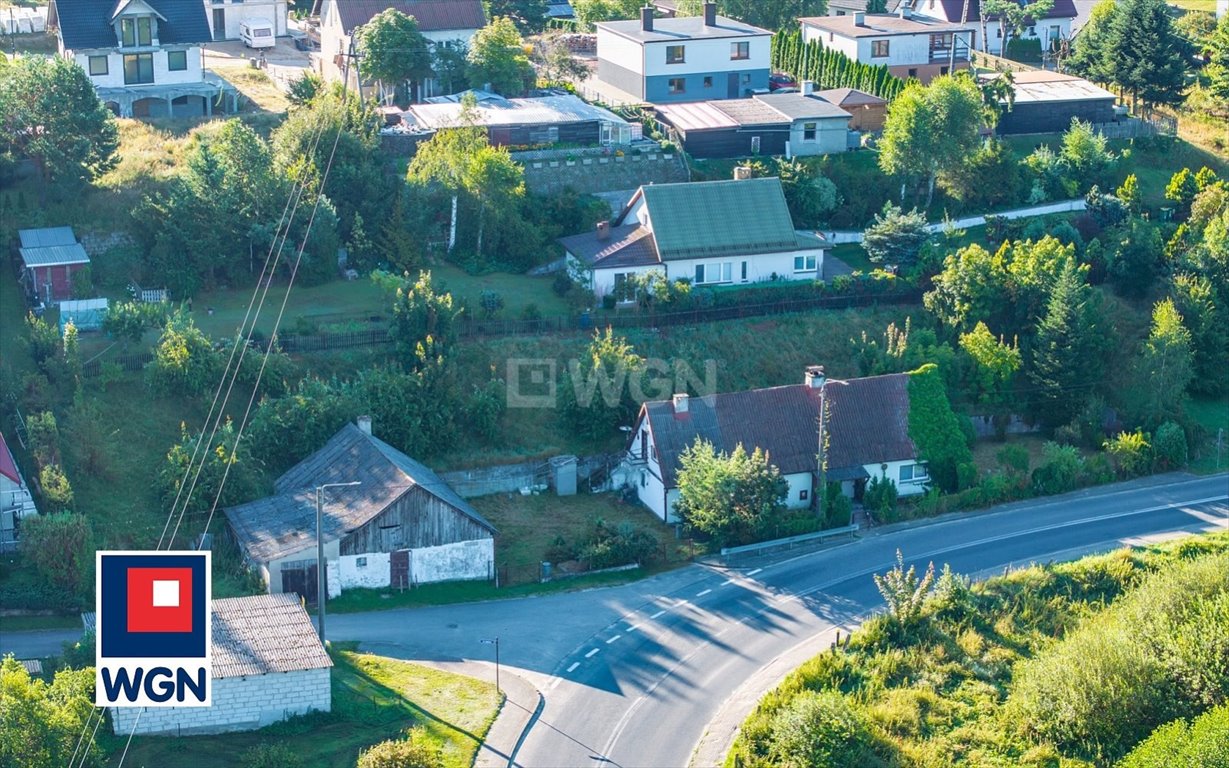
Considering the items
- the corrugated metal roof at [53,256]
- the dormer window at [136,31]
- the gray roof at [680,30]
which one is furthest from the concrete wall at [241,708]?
the gray roof at [680,30]

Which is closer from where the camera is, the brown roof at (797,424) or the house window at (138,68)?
the brown roof at (797,424)

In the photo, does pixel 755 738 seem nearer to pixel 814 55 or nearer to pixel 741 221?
pixel 741 221

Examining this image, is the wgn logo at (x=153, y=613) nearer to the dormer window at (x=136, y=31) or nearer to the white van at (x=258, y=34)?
the dormer window at (x=136, y=31)

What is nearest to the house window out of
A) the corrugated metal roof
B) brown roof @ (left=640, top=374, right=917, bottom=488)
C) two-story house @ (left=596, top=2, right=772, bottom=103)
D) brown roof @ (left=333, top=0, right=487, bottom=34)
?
brown roof @ (left=333, top=0, right=487, bottom=34)

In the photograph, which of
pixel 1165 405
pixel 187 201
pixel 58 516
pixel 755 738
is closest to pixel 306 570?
pixel 58 516

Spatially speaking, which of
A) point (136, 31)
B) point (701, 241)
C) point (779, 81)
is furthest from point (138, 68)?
point (779, 81)

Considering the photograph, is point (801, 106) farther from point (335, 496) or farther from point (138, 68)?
point (335, 496)
